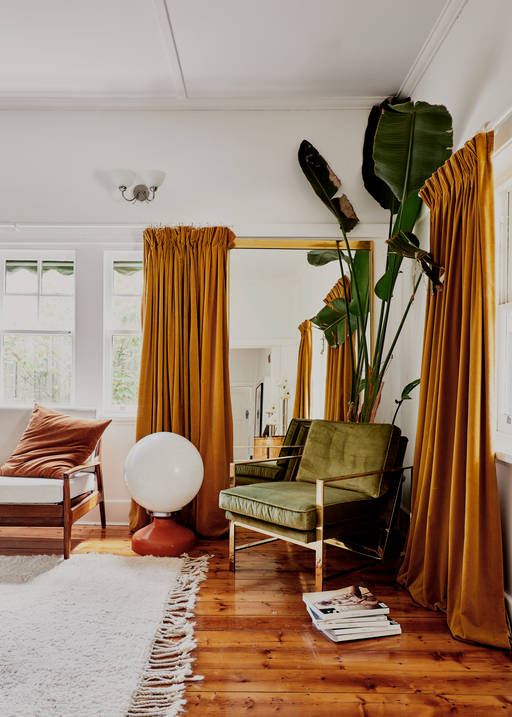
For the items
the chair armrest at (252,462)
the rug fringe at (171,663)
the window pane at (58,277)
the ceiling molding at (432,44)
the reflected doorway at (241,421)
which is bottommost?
the rug fringe at (171,663)

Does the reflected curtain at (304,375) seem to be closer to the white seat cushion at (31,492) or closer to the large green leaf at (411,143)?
the large green leaf at (411,143)

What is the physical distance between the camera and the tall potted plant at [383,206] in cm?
268

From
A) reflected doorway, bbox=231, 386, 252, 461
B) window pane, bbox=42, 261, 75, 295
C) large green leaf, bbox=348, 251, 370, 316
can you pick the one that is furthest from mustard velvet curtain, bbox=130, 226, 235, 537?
large green leaf, bbox=348, 251, 370, 316

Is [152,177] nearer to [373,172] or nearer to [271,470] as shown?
[373,172]

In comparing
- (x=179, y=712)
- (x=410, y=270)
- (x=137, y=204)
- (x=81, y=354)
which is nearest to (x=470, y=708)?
(x=179, y=712)

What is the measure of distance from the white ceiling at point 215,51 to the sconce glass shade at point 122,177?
551 millimetres

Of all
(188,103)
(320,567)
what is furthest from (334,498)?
(188,103)

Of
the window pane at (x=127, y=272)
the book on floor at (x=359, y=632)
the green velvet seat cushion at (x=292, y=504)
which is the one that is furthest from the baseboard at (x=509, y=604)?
the window pane at (x=127, y=272)

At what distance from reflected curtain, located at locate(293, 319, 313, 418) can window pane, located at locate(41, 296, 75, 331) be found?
5.78 ft

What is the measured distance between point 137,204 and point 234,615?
2.79 metres

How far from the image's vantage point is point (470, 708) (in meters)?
1.68

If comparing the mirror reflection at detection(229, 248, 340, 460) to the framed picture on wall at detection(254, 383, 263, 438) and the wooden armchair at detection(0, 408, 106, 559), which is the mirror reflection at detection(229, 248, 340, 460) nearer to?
the framed picture on wall at detection(254, 383, 263, 438)

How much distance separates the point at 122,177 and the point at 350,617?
3.02 meters

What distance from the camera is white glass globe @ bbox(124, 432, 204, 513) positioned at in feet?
9.75
